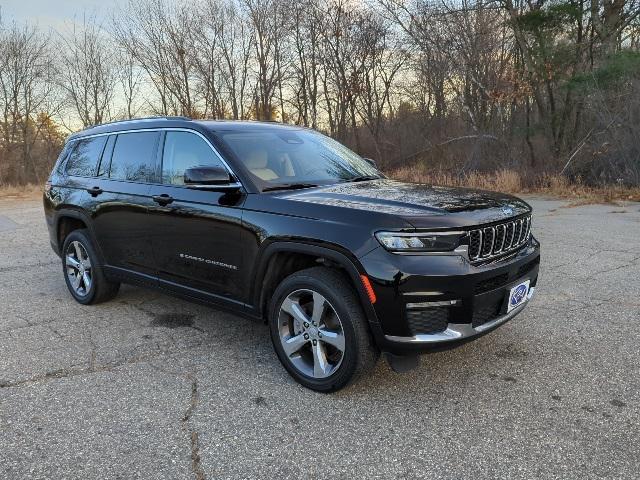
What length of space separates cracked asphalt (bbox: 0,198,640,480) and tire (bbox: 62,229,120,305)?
0.23 meters

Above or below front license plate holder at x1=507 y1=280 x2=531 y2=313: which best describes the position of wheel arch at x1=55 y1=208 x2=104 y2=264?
above

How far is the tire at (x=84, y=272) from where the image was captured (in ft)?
16.5

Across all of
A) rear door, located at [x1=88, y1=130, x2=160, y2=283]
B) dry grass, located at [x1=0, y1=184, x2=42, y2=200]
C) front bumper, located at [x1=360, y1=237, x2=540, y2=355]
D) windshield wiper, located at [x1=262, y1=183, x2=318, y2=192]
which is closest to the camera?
front bumper, located at [x1=360, y1=237, x2=540, y2=355]

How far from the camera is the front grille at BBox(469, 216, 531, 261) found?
9.88ft

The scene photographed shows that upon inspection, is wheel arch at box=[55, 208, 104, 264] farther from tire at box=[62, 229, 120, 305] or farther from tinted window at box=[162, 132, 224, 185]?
tinted window at box=[162, 132, 224, 185]

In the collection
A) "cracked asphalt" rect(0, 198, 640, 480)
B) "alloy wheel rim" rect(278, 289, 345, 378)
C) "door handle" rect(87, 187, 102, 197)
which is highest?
"door handle" rect(87, 187, 102, 197)

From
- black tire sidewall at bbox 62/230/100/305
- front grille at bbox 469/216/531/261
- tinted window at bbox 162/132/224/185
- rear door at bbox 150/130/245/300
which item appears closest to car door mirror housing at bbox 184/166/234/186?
rear door at bbox 150/130/245/300

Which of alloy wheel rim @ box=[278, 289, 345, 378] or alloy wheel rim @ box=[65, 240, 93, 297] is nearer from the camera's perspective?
alloy wheel rim @ box=[278, 289, 345, 378]

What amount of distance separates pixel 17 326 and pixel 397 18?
2189cm

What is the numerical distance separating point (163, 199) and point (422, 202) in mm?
2093

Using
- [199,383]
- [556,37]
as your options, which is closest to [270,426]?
[199,383]

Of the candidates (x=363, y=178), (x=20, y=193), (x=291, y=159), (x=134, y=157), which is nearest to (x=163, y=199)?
(x=134, y=157)

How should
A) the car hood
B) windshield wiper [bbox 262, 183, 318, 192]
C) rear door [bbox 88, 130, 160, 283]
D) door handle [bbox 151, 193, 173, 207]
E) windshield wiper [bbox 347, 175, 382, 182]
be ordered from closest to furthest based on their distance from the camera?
the car hood, windshield wiper [bbox 262, 183, 318, 192], door handle [bbox 151, 193, 173, 207], windshield wiper [bbox 347, 175, 382, 182], rear door [bbox 88, 130, 160, 283]

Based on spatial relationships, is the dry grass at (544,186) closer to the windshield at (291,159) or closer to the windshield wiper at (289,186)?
the windshield at (291,159)
